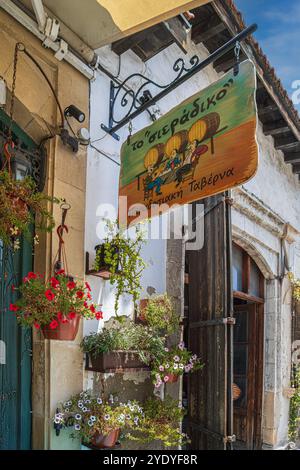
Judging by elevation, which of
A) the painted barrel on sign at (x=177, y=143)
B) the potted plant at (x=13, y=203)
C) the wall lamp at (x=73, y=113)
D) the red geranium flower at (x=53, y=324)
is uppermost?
the wall lamp at (x=73, y=113)

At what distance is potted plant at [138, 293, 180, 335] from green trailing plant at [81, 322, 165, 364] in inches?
3.5

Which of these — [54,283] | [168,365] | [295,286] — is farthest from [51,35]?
[295,286]

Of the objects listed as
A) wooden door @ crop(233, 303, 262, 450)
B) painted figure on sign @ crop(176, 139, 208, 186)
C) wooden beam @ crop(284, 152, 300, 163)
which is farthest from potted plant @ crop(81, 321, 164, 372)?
wooden beam @ crop(284, 152, 300, 163)

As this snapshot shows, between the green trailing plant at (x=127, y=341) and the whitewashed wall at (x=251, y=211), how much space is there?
16 centimetres

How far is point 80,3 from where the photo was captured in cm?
334

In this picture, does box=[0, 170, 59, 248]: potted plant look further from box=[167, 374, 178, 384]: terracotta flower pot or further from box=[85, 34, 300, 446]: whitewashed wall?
box=[167, 374, 178, 384]: terracotta flower pot

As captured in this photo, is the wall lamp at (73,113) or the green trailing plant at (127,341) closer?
the green trailing plant at (127,341)

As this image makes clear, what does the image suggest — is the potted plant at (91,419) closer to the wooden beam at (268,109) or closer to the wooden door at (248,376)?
the wooden door at (248,376)

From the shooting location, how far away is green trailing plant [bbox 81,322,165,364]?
3309 millimetres

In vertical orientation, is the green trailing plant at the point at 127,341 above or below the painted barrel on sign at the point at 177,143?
below

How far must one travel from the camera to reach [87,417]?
3146 millimetres

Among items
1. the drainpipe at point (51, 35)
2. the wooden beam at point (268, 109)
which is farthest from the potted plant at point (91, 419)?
the wooden beam at point (268, 109)

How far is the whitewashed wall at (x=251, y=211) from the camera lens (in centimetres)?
380
